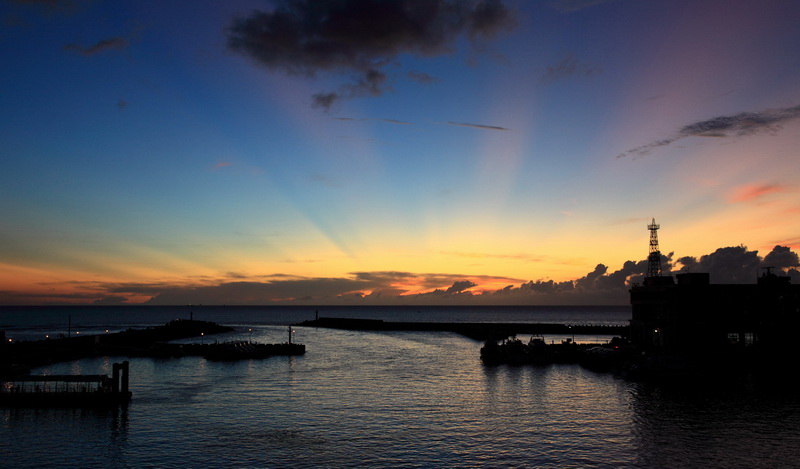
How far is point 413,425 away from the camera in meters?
54.3

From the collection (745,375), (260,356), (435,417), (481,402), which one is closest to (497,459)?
(435,417)

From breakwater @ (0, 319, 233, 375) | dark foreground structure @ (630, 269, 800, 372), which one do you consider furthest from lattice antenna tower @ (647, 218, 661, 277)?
breakwater @ (0, 319, 233, 375)

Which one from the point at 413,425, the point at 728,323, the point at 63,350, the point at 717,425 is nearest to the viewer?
the point at 717,425

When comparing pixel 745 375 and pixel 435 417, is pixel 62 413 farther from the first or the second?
pixel 745 375

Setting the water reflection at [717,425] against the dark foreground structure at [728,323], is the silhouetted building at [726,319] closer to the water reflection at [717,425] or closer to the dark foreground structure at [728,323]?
the dark foreground structure at [728,323]

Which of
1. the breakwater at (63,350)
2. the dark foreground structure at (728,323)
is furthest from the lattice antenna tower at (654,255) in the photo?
the breakwater at (63,350)

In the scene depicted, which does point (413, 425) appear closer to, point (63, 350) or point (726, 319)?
point (726, 319)

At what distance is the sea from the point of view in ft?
145

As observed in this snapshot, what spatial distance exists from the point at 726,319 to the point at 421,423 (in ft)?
199

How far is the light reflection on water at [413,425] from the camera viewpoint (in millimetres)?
44469

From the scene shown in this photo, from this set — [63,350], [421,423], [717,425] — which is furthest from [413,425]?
[63,350]

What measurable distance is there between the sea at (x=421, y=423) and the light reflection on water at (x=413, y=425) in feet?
0.52

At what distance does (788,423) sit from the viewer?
54.6 meters

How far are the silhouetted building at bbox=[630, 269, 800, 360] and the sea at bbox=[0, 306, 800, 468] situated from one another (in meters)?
5.56
